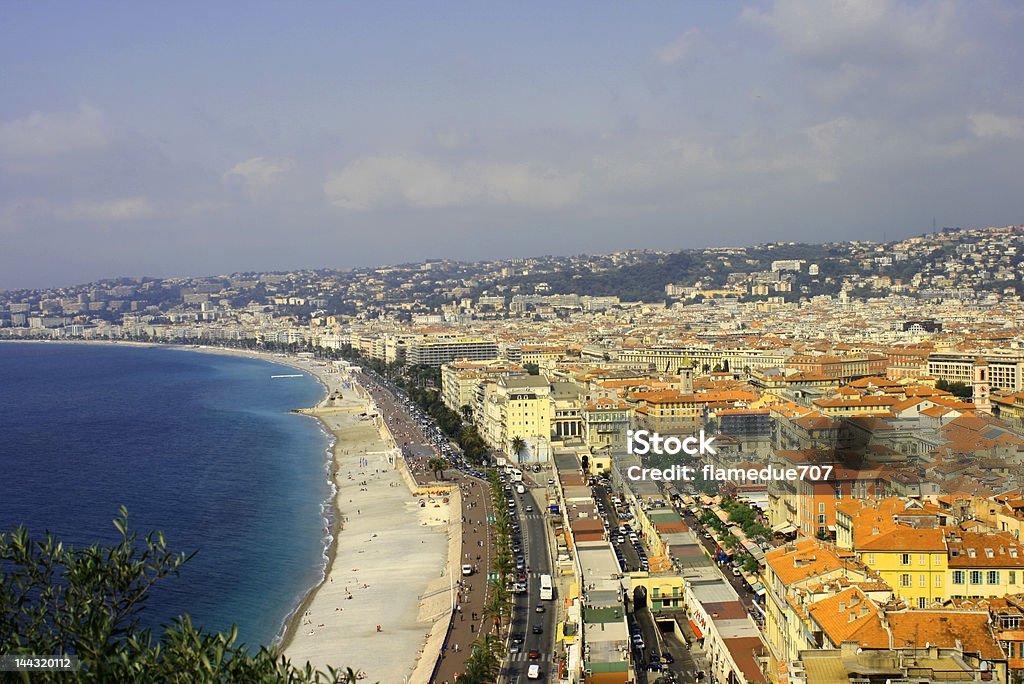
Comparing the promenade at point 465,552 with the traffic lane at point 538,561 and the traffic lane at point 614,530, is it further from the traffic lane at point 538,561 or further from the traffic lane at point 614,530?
the traffic lane at point 614,530

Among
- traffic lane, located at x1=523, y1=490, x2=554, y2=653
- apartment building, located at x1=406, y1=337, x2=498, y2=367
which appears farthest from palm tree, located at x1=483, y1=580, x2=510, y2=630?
apartment building, located at x1=406, y1=337, x2=498, y2=367

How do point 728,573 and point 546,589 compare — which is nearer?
point 546,589

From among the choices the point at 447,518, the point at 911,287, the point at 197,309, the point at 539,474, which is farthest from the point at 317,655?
the point at 197,309

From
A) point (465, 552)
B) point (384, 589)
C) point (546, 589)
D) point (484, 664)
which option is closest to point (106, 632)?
point (484, 664)

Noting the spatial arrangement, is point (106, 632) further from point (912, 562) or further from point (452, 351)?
point (452, 351)

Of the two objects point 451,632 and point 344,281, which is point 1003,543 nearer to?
point 451,632

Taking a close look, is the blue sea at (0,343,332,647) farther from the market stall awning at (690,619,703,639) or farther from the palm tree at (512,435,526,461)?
the market stall awning at (690,619,703,639)
